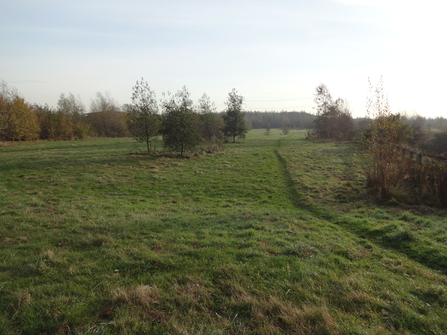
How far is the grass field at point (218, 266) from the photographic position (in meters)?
3.88

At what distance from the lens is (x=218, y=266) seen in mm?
5480

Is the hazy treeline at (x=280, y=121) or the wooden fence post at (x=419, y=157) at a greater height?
the hazy treeline at (x=280, y=121)

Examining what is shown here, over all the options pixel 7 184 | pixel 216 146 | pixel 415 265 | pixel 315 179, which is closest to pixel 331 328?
pixel 415 265

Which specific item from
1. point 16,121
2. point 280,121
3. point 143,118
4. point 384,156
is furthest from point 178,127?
point 280,121

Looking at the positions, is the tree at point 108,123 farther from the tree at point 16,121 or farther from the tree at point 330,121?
the tree at point 330,121

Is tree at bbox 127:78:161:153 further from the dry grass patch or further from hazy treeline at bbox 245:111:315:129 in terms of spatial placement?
hazy treeline at bbox 245:111:315:129

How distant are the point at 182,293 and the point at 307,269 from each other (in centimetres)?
249

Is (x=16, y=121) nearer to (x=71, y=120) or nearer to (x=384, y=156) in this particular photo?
(x=71, y=120)

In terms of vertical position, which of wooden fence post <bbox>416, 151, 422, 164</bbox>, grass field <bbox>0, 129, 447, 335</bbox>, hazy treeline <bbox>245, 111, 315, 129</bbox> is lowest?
grass field <bbox>0, 129, 447, 335</bbox>

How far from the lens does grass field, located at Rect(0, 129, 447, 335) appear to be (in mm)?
3875

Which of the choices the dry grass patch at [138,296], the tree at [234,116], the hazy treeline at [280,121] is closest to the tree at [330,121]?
the tree at [234,116]

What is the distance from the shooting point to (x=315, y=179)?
58.2 ft

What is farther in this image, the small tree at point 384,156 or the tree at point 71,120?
the tree at point 71,120

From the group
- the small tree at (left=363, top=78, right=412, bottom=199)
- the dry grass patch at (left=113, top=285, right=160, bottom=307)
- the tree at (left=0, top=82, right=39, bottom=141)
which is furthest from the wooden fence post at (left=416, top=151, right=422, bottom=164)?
the tree at (left=0, top=82, right=39, bottom=141)
